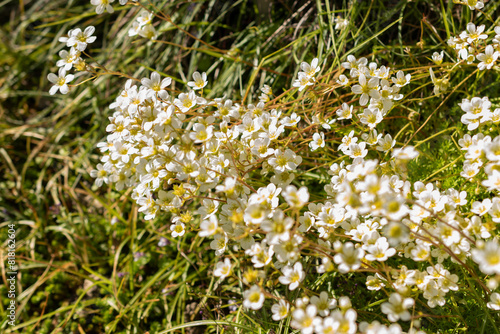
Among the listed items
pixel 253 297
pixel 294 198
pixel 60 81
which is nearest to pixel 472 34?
pixel 294 198

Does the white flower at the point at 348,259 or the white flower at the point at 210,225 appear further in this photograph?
the white flower at the point at 210,225

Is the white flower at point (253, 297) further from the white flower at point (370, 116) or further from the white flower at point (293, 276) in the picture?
the white flower at point (370, 116)

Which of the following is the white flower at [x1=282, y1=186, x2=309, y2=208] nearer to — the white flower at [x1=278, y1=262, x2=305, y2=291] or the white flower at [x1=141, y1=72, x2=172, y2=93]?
the white flower at [x1=278, y1=262, x2=305, y2=291]

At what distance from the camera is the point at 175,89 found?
2842 millimetres

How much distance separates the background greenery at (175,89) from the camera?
1910mm

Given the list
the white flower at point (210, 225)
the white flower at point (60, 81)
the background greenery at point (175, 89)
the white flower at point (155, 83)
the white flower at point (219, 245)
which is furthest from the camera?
the background greenery at point (175, 89)

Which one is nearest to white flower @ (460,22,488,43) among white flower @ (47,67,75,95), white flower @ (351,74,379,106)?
white flower @ (351,74,379,106)

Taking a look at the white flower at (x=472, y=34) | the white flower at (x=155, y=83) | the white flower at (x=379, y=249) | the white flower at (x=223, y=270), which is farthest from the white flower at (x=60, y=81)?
the white flower at (x=472, y=34)

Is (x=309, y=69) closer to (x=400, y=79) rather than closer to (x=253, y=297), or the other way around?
(x=400, y=79)

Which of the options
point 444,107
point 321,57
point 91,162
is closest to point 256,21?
point 321,57

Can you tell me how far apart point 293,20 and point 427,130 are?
1298 millimetres

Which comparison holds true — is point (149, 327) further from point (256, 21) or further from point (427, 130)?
point (256, 21)

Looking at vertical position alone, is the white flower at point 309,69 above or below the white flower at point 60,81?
below

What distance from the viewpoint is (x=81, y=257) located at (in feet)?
8.34
